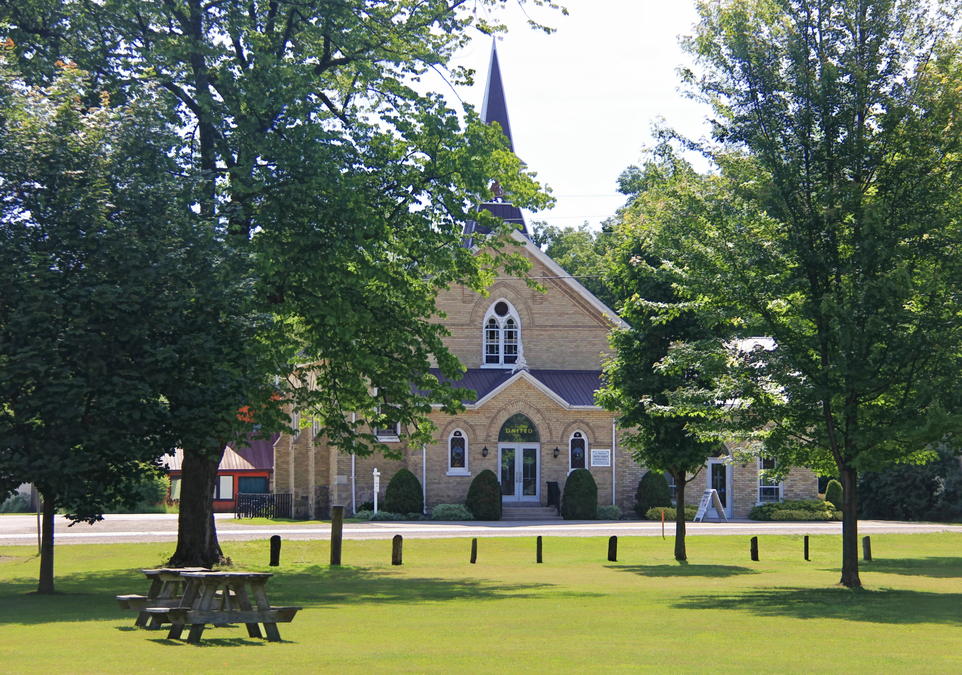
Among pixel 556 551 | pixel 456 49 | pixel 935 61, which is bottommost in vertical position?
pixel 556 551

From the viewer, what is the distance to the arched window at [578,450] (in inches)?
1719

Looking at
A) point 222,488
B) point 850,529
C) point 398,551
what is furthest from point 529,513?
point 850,529

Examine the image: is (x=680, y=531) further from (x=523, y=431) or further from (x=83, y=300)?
(x=523, y=431)

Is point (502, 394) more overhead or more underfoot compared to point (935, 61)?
more underfoot

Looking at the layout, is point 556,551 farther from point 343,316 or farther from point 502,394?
point 502,394

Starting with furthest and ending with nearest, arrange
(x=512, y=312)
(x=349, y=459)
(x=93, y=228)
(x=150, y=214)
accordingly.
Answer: (x=512, y=312) → (x=349, y=459) → (x=150, y=214) → (x=93, y=228)

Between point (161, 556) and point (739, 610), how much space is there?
1438 centimetres

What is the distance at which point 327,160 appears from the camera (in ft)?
66.4

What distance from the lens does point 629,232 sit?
2695cm

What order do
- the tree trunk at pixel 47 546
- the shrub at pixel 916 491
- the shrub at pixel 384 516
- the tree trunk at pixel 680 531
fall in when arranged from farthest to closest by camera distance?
the shrub at pixel 916 491 < the shrub at pixel 384 516 < the tree trunk at pixel 680 531 < the tree trunk at pixel 47 546

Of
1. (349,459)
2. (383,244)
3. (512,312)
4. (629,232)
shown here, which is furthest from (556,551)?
(512,312)

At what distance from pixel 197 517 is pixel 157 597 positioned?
8.29 metres

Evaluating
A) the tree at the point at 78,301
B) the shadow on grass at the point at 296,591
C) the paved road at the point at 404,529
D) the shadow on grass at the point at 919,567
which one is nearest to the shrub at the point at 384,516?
the paved road at the point at 404,529

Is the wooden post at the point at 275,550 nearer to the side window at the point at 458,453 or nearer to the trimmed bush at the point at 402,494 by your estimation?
the trimmed bush at the point at 402,494
